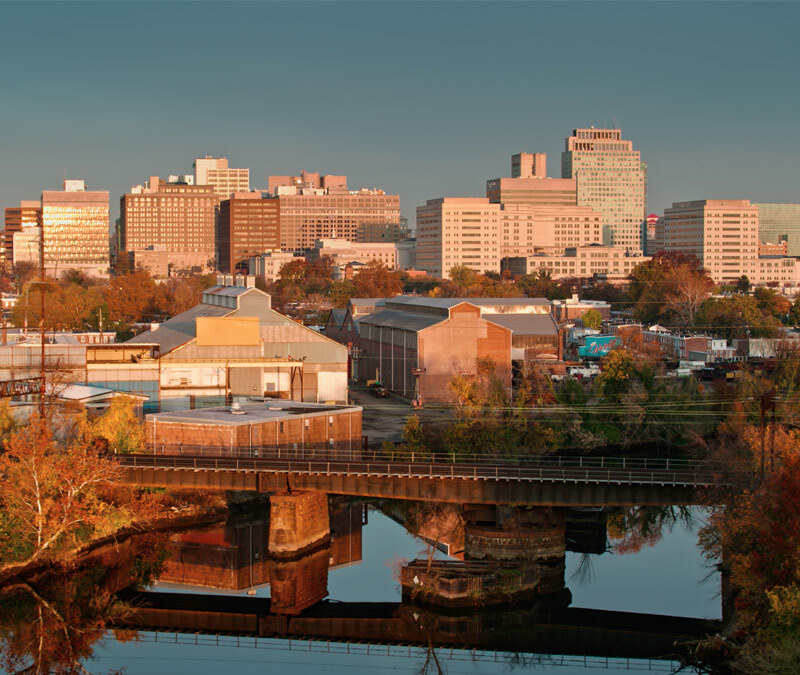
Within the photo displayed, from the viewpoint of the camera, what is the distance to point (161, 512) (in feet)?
148

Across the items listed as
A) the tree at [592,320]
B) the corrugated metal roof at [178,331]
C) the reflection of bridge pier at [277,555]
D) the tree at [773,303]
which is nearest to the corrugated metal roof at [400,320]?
the corrugated metal roof at [178,331]

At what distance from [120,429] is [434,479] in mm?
14700

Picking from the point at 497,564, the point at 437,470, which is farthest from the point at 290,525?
the point at 497,564

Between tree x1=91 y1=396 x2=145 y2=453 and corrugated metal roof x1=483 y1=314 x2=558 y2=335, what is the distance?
41438mm

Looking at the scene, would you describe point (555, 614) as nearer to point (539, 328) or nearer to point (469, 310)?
point (469, 310)

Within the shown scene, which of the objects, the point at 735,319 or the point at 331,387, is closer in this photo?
the point at 331,387

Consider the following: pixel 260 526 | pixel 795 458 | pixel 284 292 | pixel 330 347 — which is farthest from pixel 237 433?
pixel 284 292

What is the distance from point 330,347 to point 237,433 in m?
18.2

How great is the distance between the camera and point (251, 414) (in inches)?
1869

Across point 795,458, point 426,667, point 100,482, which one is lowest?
point 426,667

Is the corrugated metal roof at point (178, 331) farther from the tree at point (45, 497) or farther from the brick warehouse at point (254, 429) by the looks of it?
the tree at point (45, 497)

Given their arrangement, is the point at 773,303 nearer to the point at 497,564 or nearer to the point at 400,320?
the point at 400,320

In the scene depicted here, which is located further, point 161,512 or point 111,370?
point 111,370

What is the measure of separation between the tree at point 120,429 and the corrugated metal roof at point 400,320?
79.7ft
